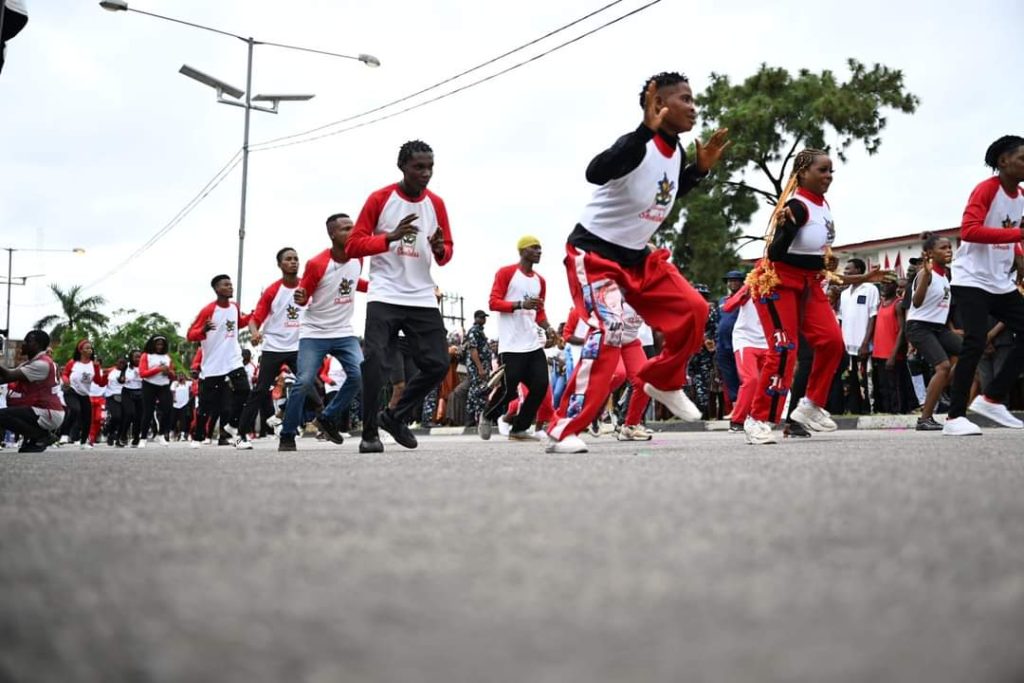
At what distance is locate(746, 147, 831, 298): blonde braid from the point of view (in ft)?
25.3

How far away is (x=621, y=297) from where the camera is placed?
629 cm

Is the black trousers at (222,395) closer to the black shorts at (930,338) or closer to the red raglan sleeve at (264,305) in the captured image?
the red raglan sleeve at (264,305)

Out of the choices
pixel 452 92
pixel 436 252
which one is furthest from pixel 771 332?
pixel 452 92

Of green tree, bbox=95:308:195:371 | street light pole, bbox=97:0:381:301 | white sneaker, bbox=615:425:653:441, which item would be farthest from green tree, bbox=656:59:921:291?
green tree, bbox=95:308:195:371

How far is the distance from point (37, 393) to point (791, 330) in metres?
7.54

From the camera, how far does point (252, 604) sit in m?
1.48

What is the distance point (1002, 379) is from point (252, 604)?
7.98 meters

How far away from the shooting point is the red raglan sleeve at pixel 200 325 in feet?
43.2

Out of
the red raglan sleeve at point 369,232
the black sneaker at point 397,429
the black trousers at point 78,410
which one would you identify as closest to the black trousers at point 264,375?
the black sneaker at point 397,429

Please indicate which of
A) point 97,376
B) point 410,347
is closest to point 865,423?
point 410,347

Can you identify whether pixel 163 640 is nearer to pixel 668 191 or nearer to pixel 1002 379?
pixel 668 191

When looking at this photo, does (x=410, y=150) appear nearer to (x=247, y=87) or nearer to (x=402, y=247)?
(x=402, y=247)

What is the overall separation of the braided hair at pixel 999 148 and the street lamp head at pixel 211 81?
18.6 meters

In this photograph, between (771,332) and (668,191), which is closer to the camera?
(668,191)
